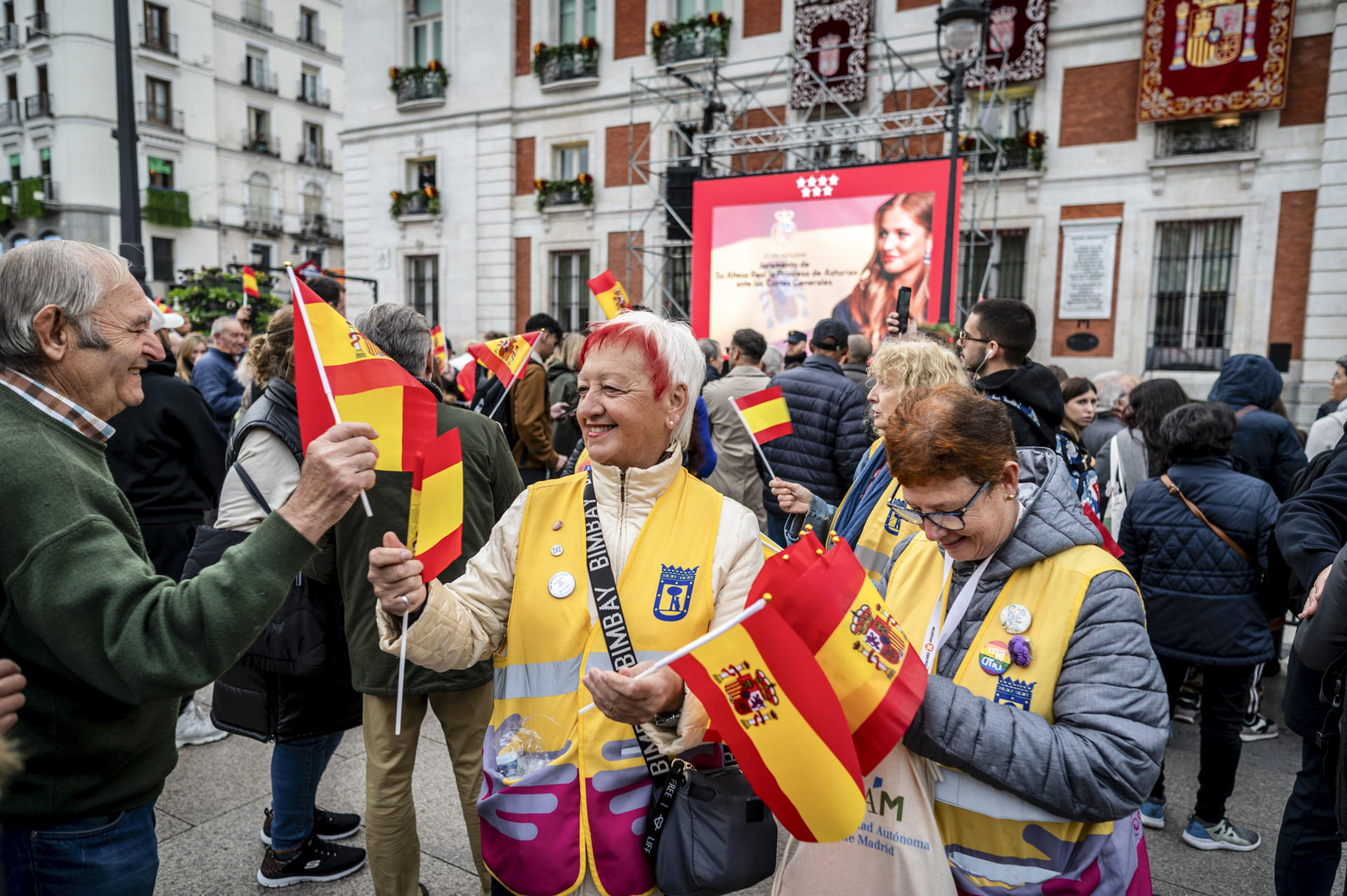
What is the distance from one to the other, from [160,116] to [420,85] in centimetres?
2124

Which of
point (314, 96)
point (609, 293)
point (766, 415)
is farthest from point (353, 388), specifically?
point (314, 96)

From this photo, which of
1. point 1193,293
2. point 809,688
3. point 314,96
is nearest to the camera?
point 809,688

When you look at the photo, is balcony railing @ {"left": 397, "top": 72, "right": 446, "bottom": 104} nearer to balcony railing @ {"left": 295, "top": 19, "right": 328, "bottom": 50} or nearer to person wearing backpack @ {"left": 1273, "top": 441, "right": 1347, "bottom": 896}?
person wearing backpack @ {"left": 1273, "top": 441, "right": 1347, "bottom": 896}

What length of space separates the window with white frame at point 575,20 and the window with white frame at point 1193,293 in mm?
12177

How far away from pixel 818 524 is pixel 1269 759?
288cm

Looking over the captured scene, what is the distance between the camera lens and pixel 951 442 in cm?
160

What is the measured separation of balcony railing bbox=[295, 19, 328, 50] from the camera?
127ft

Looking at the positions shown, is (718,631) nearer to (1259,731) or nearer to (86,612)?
(86,612)

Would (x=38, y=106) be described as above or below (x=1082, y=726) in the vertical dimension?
above

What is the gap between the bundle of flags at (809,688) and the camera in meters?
1.32

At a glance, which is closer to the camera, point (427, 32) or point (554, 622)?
point (554, 622)

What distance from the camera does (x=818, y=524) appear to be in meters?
3.31

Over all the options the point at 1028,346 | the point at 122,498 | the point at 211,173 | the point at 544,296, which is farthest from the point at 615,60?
the point at 211,173

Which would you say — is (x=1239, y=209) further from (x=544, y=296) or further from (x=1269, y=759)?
(x=544, y=296)
